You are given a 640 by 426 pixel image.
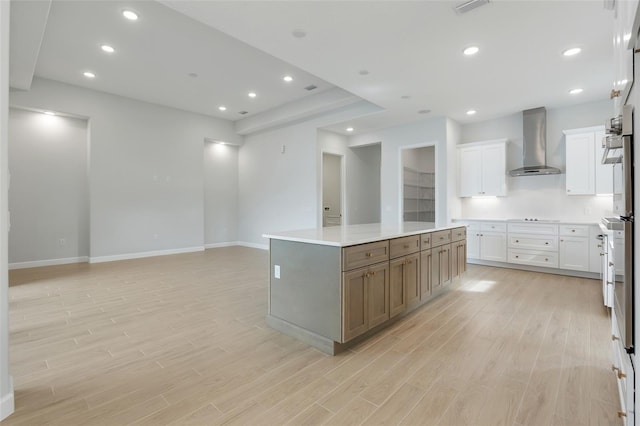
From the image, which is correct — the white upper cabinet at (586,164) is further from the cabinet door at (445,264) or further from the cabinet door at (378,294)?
the cabinet door at (378,294)

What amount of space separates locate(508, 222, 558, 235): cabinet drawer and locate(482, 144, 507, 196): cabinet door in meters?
0.73

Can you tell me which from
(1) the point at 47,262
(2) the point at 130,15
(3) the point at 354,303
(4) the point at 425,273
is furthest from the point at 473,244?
(1) the point at 47,262

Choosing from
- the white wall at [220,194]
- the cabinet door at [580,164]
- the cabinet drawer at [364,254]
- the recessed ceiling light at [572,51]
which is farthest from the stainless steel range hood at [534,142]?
the white wall at [220,194]

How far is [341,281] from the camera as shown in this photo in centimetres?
240

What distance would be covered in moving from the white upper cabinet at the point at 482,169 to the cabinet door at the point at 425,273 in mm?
3356

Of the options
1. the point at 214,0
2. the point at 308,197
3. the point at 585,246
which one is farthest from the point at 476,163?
the point at 214,0

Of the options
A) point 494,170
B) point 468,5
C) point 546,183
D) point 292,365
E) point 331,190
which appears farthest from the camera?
point 331,190

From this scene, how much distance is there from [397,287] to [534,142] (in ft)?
15.1

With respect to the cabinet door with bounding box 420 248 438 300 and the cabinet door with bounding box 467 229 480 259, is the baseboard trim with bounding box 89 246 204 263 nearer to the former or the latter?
the cabinet door with bounding box 420 248 438 300

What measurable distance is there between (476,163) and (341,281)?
16.7 ft

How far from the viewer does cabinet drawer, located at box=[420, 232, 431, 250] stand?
11.2 feet

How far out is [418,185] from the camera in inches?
298

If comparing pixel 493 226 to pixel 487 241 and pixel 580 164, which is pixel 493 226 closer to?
pixel 487 241

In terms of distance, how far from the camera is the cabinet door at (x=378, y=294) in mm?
2666
